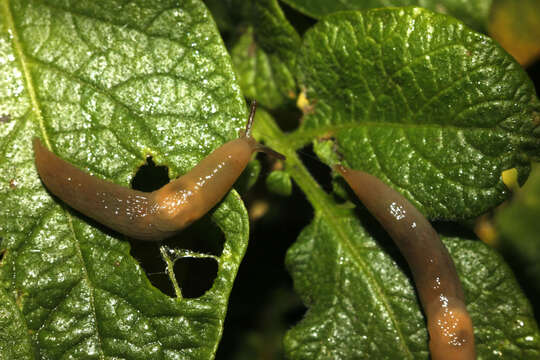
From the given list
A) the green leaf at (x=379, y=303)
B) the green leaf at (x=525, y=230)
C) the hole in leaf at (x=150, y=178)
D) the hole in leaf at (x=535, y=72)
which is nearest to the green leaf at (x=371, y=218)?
the green leaf at (x=379, y=303)

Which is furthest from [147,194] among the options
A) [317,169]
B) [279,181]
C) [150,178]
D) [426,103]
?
[426,103]

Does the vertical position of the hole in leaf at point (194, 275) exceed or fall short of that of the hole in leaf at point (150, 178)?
it falls short

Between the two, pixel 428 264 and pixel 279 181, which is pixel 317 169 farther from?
pixel 428 264

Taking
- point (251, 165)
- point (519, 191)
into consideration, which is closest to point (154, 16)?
point (251, 165)

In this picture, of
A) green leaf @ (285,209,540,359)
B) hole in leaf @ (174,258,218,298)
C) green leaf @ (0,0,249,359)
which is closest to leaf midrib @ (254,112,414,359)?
green leaf @ (285,209,540,359)

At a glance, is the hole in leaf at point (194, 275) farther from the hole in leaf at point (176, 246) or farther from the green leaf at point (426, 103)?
the green leaf at point (426, 103)

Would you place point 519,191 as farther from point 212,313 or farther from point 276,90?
point 212,313

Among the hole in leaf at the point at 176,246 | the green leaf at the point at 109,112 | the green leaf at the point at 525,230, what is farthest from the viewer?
the green leaf at the point at 525,230
